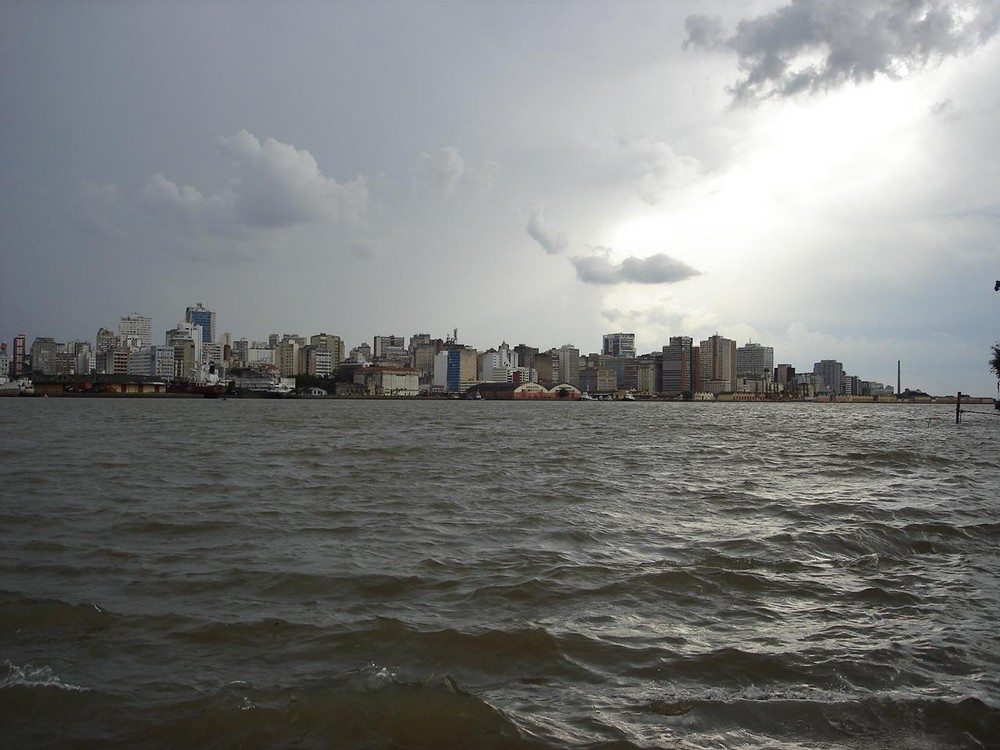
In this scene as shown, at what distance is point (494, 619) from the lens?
228 inches

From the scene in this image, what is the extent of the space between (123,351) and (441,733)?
216025mm

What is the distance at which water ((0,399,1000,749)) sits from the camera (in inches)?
157

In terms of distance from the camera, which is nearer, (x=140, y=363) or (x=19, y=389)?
(x=19, y=389)

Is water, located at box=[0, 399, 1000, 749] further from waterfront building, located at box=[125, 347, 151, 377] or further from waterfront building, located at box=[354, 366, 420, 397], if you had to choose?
waterfront building, located at box=[125, 347, 151, 377]

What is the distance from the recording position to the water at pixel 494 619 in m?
3.98

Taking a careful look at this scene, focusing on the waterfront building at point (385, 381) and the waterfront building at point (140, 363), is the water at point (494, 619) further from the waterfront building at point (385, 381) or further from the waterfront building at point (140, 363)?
the waterfront building at point (140, 363)

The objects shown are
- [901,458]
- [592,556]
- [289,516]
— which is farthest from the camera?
→ [901,458]

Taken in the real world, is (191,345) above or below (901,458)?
above

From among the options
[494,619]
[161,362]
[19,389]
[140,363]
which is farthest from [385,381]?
[494,619]

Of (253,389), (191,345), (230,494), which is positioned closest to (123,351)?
(191,345)

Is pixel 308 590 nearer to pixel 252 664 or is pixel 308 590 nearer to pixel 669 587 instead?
pixel 252 664

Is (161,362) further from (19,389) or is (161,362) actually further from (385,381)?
(385,381)

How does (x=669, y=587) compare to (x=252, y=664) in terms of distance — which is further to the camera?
(x=669, y=587)

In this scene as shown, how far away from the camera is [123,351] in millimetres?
191125
